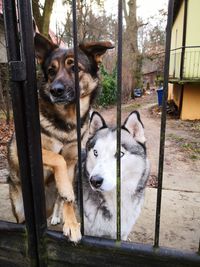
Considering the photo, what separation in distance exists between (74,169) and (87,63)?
2.90ft

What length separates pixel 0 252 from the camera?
178 cm

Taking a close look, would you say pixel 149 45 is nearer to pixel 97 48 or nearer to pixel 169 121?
pixel 169 121

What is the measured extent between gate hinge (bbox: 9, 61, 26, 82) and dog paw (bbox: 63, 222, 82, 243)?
2.99 feet

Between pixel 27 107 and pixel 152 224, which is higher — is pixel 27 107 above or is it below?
above

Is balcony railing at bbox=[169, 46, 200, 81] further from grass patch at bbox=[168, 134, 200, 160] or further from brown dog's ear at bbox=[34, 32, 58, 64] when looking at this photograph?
brown dog's ear at bbox=[34, 32, 58, 64]

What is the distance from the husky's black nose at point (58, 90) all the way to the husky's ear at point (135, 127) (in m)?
0.54

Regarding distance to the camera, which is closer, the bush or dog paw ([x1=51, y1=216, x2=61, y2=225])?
dog paw ([x1=51, y1=216, x2=61, y2=225])

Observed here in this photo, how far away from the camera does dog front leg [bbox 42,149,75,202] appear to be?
193cm

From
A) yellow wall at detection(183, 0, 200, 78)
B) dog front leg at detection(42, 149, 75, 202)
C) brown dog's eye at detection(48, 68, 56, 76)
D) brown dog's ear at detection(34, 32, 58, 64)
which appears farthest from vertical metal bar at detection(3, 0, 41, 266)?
yellow wall at detection(183, 0, 200, 78)

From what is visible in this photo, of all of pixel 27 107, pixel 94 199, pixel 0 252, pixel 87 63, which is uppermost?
pixel 87 63

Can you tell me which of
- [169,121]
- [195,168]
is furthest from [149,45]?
[195,168]

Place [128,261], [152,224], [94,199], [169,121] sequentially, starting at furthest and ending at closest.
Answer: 1. [169,121]
2. [152,224]
3. [94,199]
4. [128,261]

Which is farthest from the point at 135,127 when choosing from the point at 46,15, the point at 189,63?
the point at 189,63

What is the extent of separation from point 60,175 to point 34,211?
38 cm
